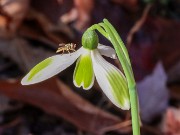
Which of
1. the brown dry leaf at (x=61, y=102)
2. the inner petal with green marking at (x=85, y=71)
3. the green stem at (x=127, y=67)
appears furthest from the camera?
the brown dry leaf at (x=61, y=102)

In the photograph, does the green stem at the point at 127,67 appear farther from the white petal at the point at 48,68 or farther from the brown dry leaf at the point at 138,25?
the brown dry leaf at the point at 138,25

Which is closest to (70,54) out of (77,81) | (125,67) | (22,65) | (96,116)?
(77,81)

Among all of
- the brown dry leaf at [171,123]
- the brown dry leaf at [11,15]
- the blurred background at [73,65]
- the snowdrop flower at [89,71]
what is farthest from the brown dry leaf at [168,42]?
the snowdrop flower at [89,71]

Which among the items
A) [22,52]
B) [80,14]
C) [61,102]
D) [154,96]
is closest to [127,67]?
[61,102]

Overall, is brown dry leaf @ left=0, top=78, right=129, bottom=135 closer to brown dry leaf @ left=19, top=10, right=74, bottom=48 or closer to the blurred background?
the blurred background

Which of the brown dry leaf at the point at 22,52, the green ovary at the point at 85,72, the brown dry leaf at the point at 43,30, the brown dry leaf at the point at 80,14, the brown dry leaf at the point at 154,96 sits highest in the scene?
the brown dry leaf at the point at 80,14

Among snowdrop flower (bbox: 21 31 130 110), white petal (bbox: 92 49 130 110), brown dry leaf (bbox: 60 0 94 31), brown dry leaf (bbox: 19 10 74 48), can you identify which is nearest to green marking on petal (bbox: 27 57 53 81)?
snowdrop flower (bbox: 21 31 130 110)

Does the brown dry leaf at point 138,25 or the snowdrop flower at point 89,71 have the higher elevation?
the brown dry leaf at point 138,25
